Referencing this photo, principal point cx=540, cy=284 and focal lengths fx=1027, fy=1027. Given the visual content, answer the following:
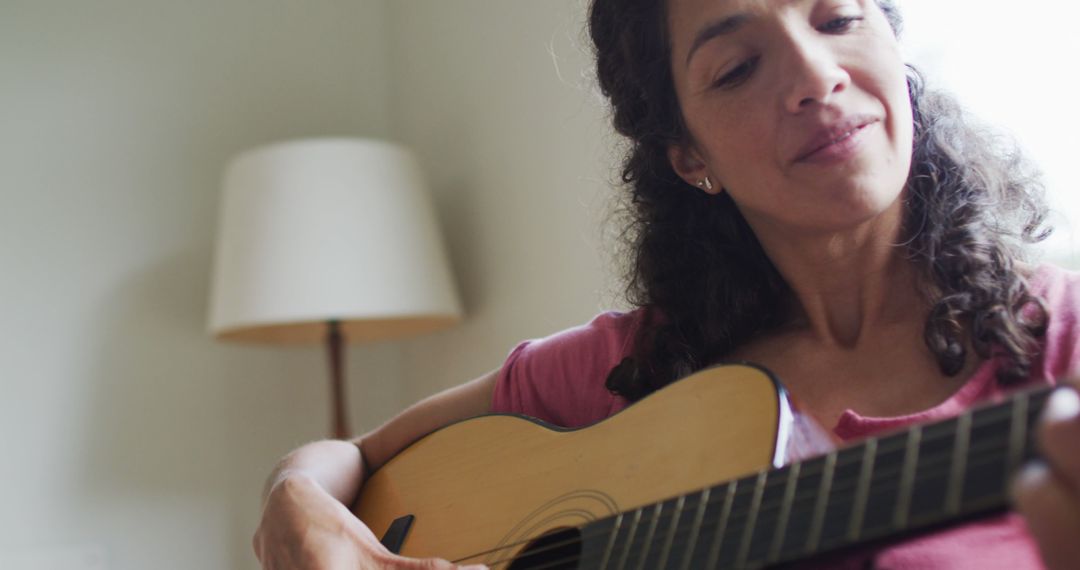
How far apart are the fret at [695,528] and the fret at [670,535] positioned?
0.07 ft

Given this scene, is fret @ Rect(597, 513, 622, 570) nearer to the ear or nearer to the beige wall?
the ear

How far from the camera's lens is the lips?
876 millimetres

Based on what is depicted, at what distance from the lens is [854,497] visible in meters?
0.55

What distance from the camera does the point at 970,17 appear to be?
1261 millimetres

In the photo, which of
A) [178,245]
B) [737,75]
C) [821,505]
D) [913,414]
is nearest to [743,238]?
[737,75]

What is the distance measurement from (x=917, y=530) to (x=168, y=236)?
2.07m

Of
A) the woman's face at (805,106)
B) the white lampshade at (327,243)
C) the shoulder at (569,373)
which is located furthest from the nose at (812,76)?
the white lampshade at (327,243)

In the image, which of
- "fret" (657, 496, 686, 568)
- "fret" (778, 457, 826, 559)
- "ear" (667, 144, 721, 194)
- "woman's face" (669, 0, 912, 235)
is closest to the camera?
"fret" (778, 457, 826, 559)

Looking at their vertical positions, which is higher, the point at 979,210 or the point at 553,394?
the point at 979,210

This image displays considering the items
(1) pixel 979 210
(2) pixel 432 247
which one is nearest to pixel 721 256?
(1) pixel 979 210

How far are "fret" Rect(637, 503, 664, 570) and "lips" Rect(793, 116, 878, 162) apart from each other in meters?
0.35

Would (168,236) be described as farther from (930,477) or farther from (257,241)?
(930,477)

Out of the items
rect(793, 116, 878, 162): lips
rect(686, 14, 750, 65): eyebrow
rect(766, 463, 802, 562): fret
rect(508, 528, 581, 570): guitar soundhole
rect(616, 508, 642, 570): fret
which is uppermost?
rect(686, 14, 750, 65): eyebrow

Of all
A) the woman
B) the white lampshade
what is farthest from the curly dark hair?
the white lampshade
